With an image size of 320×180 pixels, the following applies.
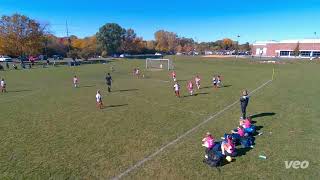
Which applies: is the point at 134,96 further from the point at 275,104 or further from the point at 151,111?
the point at 275,104

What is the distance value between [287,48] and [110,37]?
258ft

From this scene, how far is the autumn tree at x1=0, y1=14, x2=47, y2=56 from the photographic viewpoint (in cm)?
6412

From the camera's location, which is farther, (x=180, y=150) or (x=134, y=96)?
(x=134, y=96)

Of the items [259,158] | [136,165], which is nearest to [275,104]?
[259,158]

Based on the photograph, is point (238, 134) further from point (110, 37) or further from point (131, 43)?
point (131, 43)

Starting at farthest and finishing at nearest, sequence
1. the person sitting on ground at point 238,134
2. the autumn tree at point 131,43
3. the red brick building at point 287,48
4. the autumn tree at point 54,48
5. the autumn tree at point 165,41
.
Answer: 1. the autumn tree at point 165,41
2. the autumn tree at point 131,43
3. the red brick building at point 287,48
4. the autumn tree at point 54,48
5. the person sitting on ground at point 238,134

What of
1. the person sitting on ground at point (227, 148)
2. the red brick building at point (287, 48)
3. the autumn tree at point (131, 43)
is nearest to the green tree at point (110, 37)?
the autumn tree at point (131, 43)

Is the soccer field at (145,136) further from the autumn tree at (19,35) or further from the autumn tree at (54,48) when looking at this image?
the autumn tree at (54,48)

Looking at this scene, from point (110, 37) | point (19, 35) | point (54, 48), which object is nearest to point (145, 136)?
point (19, 35)

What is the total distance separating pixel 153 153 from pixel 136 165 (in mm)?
1325

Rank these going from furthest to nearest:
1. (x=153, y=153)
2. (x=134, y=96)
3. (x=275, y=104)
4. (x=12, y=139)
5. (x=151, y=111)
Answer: (x=134, y=96) → (x=275, y=104) → (x=151, y=111) → (x=12, y=139) → (x=153, y=153)

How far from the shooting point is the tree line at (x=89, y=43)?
65.1 m

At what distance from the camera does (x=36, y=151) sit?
1148 cm

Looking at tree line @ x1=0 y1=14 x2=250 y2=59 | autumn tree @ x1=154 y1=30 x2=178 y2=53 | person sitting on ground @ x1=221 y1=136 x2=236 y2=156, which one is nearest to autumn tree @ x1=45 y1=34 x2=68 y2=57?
tree line @ x1=0 y1=14 x2=250 y2=59
